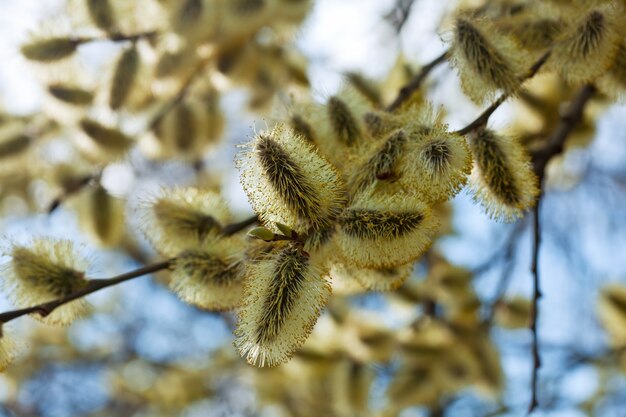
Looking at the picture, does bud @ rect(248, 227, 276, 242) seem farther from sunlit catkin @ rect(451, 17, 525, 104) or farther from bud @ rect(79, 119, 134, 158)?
bud @ rect(79, 119, 134, 158)

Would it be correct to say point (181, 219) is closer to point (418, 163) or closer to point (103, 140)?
point (418, 163)

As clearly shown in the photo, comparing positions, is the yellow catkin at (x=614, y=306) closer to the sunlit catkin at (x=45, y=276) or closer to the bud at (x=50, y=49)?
the sunlit catkin at (x=45, y=276)

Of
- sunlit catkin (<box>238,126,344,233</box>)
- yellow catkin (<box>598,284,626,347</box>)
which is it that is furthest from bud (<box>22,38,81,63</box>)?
yellow catkin (<box>598,284,626,347</box>)

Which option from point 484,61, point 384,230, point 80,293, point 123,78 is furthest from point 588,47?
point 123,78

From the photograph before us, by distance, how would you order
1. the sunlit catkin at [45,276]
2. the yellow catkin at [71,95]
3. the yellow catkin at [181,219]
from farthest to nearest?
the yellow catkin at [71,95] < the yellow catkin at [181,219] < the sunlit catkin at [45,276]

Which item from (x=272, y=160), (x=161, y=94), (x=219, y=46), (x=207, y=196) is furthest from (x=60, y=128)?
(x=272, y=160)

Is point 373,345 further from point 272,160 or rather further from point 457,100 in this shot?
point 272,160

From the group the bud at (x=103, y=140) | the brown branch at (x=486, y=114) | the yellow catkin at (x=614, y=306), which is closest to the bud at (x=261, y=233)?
the brown branch at (x=486, y=114)
